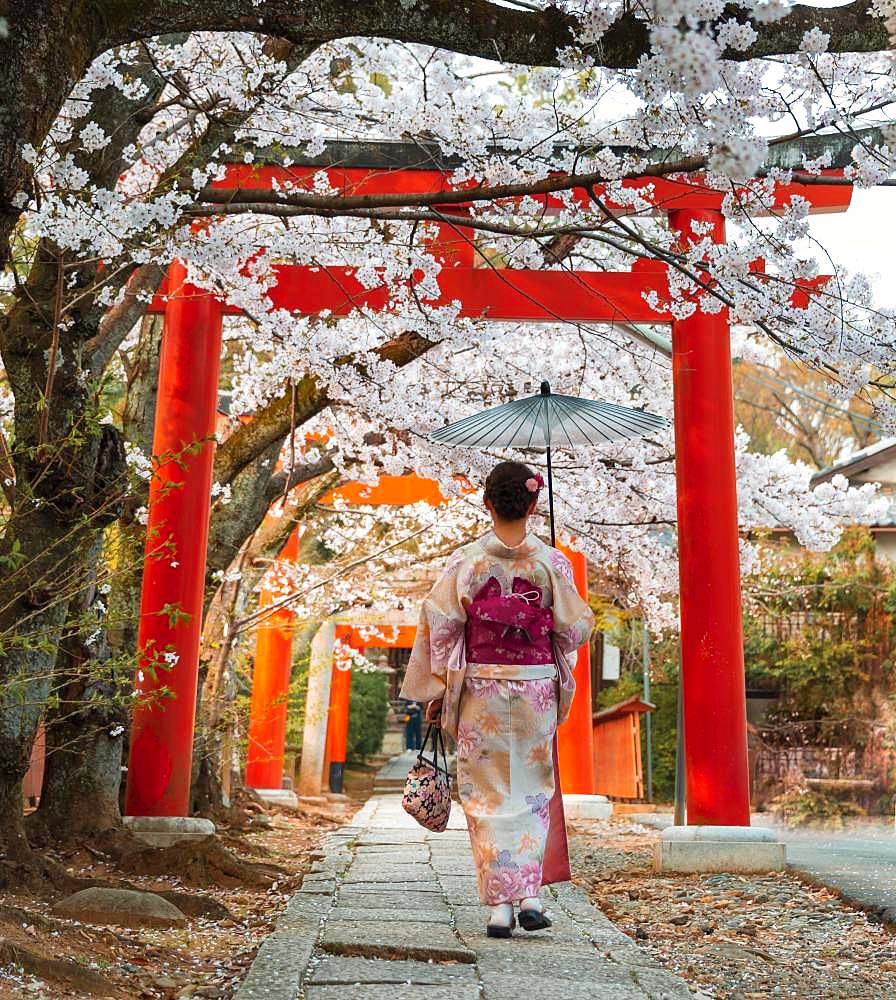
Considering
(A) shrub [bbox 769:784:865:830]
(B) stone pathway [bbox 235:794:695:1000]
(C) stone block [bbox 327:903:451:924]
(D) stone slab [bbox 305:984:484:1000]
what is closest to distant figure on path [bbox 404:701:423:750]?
(A) shrub [bbox 769:784:865:830]

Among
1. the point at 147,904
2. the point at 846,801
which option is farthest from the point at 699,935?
the point at 846,801

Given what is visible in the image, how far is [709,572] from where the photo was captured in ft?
20.5

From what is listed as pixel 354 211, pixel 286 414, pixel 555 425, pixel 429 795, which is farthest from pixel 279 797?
pixel 354 211

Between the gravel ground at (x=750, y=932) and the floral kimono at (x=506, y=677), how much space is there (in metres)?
0.61

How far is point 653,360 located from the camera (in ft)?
29.0

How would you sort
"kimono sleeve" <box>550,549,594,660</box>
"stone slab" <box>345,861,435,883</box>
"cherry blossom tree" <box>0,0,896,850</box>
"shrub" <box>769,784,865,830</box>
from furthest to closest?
"shrub" <box>769,784,865,830</box>
"stone slab" <box>345,861,435,883</box>
"kimono sleeve" <box>550,549,594,660</box>
"cherry blossom tree" <box>0,0,896,850</box>

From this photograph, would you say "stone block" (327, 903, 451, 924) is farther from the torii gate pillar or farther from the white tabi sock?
the torii gate pillar

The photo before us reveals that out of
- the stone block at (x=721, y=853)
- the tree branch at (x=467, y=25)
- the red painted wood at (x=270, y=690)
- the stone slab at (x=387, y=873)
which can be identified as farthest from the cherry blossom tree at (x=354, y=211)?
the red painted wood at (x=270, y=690)

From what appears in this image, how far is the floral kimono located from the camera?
3887 millimetres

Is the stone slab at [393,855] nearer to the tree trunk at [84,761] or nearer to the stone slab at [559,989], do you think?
the tree trunk at [84,761]

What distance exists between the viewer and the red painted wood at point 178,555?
6211 mm

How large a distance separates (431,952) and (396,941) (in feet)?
0.58

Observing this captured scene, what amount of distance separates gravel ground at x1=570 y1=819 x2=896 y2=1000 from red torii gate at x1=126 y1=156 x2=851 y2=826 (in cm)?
65

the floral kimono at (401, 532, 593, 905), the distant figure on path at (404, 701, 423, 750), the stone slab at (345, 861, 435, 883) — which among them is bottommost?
the stone slab at (345, 861, 435, 883)
